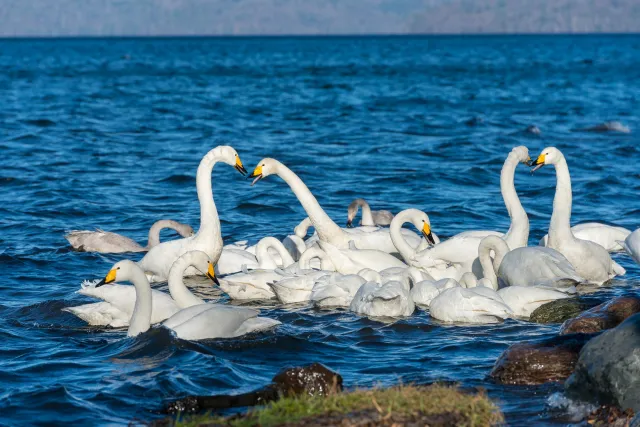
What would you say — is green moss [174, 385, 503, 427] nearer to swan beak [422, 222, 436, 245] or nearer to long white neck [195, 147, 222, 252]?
swan beak [422, 222, 436, 245]

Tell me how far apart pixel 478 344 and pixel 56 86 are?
141ft

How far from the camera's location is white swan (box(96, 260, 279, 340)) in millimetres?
8844

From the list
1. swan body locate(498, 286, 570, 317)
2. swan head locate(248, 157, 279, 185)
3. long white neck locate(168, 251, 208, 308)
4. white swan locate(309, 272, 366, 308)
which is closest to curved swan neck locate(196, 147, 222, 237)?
swan head locate(248, 157, 279, 185)

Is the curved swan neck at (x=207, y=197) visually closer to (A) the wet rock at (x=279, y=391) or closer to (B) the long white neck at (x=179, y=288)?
(B) the long white neck at (x=179, y=288)

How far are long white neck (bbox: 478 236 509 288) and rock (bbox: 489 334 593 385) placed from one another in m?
2.83

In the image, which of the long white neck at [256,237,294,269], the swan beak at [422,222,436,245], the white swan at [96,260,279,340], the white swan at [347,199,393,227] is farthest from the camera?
the white swan at [347,199,393,227]

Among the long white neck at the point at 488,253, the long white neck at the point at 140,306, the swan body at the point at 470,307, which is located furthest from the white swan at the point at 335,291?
the long white neck at the point at 140,306

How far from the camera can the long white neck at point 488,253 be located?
1070cm

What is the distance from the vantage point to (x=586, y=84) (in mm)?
50406

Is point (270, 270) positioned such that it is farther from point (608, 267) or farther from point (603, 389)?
point (603, 389)

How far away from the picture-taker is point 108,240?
13.4 metres

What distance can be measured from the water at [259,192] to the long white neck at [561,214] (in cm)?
84

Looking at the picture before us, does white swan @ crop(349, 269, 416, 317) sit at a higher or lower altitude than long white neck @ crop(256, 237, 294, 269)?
lower

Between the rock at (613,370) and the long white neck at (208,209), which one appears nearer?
the rock at (613,370)
